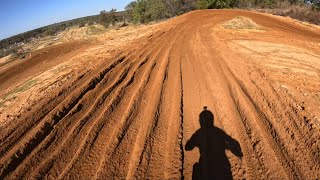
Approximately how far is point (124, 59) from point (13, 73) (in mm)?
7545

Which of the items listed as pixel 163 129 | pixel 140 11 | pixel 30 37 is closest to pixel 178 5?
pixel 140 11

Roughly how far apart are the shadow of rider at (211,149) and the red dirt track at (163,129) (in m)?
0.02

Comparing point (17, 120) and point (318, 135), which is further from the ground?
point (17, 120)

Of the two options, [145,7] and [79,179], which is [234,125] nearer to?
[79,179]

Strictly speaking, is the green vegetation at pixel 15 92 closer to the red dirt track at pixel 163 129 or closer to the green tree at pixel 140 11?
the red dirt track at pixel 163 129

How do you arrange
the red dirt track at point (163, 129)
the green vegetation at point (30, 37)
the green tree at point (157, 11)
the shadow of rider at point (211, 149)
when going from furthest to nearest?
the green vegetation at point (30, 37) < the green tree at point (157, 11) < the red dirt track at point (163, 129) < the shadow of rider at point (211, 149)

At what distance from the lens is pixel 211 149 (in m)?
6.25

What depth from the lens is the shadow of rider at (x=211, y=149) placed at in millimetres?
5617

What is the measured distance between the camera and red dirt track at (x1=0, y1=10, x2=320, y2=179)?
19.2 ft

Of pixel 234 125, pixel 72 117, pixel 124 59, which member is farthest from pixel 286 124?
pixel 124 59

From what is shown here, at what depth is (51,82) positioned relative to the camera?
11453 mm

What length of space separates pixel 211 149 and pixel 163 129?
4.66 ft

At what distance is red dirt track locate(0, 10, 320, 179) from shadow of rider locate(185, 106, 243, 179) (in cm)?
2

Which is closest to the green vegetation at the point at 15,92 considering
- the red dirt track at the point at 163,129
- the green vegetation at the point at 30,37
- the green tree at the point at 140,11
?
the red dirt track at the point at 163,129
